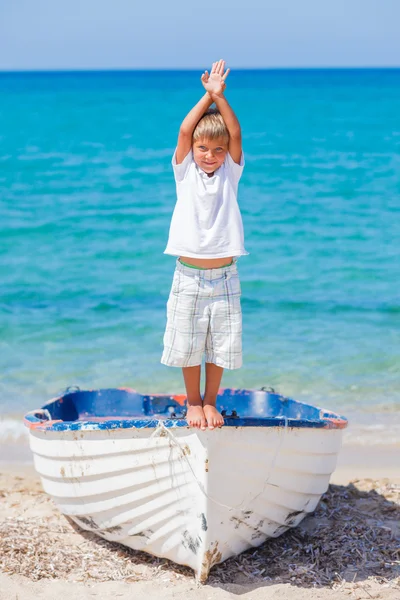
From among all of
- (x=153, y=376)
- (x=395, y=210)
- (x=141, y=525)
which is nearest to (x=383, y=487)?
(x=141, y=525)

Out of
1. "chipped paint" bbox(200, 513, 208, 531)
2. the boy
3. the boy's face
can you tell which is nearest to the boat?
"chipped paint" bbox(200, 513, 208, 531)

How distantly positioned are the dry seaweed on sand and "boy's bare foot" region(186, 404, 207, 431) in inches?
36.7

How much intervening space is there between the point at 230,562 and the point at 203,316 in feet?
4.53

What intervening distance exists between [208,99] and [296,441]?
1793mm

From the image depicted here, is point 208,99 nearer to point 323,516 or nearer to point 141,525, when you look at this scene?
point 141,525

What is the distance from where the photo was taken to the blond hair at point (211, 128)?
4.34 m

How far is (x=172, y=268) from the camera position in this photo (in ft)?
41.2

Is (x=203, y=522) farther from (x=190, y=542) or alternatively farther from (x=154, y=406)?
(x=154, y=406)

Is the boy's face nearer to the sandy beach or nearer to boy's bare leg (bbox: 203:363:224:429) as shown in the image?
boy's bare leg (bbox: 203:363:224:429)

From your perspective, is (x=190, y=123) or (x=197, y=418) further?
(x=190, y=123)

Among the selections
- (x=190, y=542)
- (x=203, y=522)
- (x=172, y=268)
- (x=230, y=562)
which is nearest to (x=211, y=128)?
(x=203, y=522)

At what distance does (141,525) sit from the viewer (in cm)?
459

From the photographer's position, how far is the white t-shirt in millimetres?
4402

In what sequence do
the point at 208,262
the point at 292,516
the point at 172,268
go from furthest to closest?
the point at 172,268 < the point at 292,516 < the point at 208,262
